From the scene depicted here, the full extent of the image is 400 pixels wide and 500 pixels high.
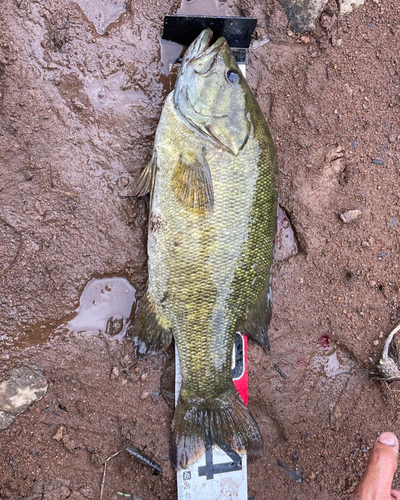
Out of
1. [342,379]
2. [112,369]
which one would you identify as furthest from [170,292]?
[342,379]

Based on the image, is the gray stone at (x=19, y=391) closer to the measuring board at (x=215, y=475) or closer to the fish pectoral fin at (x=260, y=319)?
the measuring board at (x=215, y=475)

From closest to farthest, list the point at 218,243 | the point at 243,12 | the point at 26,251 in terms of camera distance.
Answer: the point at 218,243
the point at 26,251
the point at 243,12

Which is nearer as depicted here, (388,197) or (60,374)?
(60,374)

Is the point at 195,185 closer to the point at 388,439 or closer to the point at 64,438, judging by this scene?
the point at 64,438

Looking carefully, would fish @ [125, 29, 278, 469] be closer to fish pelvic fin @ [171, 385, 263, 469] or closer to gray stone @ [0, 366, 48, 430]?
fish pelvic fin @ [171, 385, 263, 469]

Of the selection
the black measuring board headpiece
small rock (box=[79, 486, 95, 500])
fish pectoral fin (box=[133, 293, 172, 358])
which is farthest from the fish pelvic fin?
the black measuring board headpiece

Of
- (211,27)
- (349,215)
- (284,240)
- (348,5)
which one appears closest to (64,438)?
(284,240)

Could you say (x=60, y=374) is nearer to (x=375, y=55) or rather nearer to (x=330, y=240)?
(x=330, y=240)
